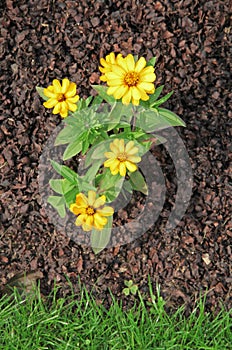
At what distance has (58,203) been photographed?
2.96 m

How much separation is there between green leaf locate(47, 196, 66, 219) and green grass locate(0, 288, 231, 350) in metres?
0.42

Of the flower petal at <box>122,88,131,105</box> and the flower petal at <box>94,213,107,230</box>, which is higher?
the flower petal at <box>122,88,131,105</box>

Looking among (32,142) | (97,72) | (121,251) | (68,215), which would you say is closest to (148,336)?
(121,251)

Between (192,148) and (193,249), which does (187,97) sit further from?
(193,249)

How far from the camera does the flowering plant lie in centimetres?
253

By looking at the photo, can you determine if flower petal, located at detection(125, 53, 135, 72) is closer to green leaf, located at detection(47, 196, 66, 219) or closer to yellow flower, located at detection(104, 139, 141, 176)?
yellow flower, located at detection(104, 139, 141, 176)

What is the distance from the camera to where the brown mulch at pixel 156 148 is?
3076mm

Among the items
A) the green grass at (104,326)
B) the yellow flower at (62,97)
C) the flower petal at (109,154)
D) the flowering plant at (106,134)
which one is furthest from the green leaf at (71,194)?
the green grass at (104,326)

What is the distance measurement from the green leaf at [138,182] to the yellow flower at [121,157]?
318 mm

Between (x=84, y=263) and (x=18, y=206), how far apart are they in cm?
44

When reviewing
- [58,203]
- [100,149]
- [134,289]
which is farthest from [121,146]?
[134,289]

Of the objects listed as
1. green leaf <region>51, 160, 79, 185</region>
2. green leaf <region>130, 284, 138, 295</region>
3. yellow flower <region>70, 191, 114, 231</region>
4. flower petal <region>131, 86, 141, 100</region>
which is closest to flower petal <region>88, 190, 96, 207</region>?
yellow flower <region>70, 191, 114, 231</region>

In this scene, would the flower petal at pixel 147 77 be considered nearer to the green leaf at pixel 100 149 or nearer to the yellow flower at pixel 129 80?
the yellow flower at pixel 129 80

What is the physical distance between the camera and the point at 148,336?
2.96 m
